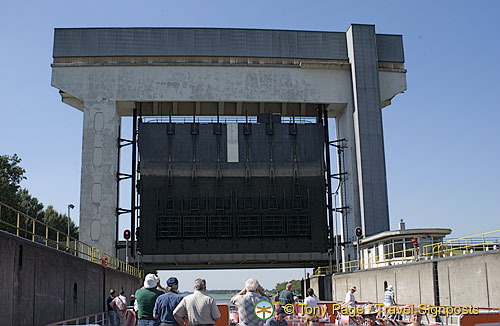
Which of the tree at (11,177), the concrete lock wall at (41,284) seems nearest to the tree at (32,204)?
the tree at (11,177)

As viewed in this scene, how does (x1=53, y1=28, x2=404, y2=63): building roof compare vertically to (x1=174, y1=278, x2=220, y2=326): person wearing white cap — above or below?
above

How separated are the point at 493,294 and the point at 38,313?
13.7 m

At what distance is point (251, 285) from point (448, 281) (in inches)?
631

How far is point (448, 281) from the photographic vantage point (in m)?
22.1

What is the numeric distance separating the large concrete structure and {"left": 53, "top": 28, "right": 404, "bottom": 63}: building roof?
69 mm

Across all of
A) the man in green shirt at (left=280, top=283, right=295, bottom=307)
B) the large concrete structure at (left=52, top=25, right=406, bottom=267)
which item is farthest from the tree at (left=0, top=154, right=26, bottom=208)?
the man in green shirt at (left=280, top=283, right=295, bottom=307)

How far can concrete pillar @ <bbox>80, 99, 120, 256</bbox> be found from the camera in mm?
39531

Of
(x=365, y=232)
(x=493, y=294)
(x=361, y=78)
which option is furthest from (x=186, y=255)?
(x=493, y=294)

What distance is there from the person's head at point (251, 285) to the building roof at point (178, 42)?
34.2 meters

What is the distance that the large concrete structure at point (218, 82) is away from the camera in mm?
40531

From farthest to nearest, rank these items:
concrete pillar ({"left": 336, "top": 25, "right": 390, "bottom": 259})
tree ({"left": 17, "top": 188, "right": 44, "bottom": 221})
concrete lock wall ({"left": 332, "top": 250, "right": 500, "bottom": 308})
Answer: tree ({"left": 17, "top": 188, "right": 44, "bottom": 221})
concrete pillar ({"left": 336, "top": 25, "right": 390, "bottom": 259})
concrete lock wall ({"left": 332, "top": 250, "right": 500, "bottom": 308})

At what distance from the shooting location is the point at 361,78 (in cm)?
4159

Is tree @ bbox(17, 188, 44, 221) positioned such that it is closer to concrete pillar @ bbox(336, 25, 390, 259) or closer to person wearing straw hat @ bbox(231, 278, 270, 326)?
concrete pillar @ bbox(336, 25, 390, 259)

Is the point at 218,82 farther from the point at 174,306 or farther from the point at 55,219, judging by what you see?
the point at 55,219
